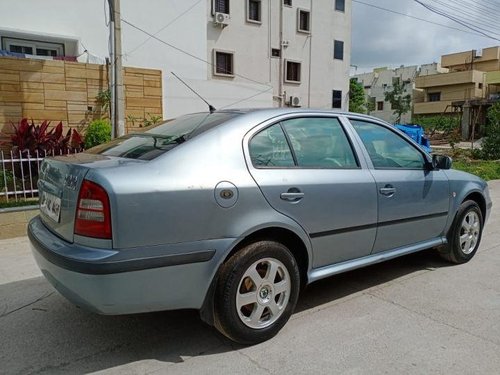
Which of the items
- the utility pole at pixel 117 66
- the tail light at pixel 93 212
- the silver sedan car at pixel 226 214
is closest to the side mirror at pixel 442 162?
the silver sedan car at pixel 226 214

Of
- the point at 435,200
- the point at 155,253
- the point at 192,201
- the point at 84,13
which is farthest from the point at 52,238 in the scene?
the point at 84,13

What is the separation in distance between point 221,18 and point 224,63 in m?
2.17

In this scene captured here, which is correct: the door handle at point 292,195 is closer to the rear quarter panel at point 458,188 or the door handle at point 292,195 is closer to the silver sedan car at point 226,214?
the silver sedan car at point 226,214

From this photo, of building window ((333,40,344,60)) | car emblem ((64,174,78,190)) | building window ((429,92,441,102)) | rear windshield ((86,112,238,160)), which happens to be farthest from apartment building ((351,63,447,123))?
car emblem ((64,174,78,190))

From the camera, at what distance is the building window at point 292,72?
2395cm

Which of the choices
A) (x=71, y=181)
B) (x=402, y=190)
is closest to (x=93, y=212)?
(x=71, y=181)

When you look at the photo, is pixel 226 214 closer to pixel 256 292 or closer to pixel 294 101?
pixel 256 292

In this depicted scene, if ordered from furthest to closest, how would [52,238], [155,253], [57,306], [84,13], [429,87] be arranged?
[429,87], [84,13], [57,306], [52,238], [155,253]

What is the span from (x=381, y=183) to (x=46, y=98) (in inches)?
326

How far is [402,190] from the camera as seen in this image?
369 centimetres

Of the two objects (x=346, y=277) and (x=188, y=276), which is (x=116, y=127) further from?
(x=188, y=276)

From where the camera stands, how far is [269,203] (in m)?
2.81

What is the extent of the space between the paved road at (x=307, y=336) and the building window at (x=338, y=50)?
2396 centimetres

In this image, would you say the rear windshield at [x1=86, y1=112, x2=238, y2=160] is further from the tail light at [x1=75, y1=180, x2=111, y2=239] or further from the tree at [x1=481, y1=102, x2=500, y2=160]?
the tree at [x1=481, y1=102, x2=500, y2=160]
